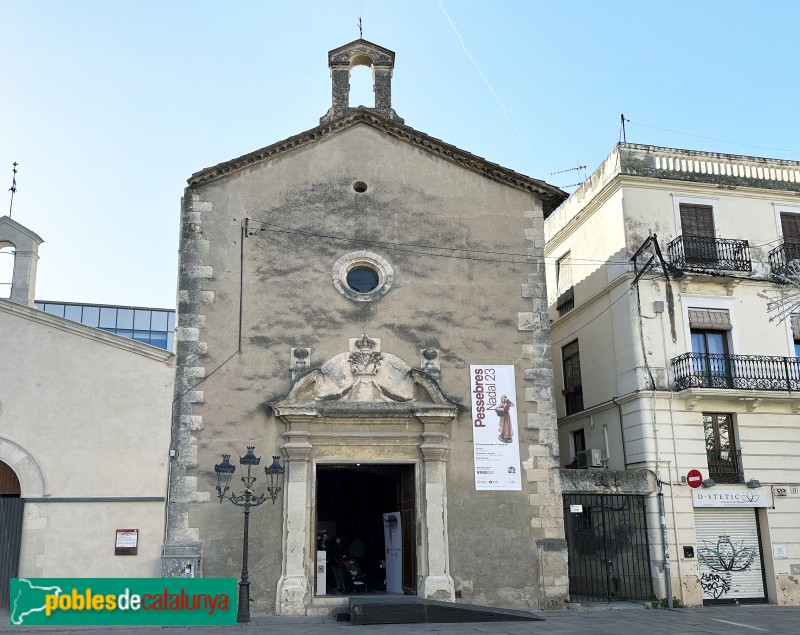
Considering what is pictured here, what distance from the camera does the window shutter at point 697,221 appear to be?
68.0ft

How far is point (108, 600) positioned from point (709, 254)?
1513 centimetres

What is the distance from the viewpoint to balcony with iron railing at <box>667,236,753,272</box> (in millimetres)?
20156

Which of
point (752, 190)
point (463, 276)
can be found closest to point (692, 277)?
point (752, 190)

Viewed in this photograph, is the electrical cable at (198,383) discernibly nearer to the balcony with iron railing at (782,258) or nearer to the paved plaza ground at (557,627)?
the paved plaza ground at (557,627)

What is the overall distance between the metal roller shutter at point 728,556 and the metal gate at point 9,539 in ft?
45.8

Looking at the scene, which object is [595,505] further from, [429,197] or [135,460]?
[135,460]

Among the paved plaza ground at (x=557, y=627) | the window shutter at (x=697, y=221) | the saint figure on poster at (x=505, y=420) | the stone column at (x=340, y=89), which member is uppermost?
the stone column at (x=340, y=89)

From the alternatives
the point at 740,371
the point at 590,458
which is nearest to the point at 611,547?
the point at 590,458

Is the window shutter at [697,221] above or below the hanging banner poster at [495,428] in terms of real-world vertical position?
above

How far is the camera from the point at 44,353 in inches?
660

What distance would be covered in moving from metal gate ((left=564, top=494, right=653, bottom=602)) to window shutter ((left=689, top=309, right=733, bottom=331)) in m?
4.36

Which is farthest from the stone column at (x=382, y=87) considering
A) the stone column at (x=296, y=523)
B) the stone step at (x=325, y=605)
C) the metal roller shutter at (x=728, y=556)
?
the metal roller shutter at (x=728, y=556)

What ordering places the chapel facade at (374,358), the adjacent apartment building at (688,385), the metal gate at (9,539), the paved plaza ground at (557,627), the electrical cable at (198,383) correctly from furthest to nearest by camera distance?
the adjacent apartment building at (688,385)
the electrical cable at (198,383)
the chapel facade at (374,358)
the metal gate at (9,539)
the paved plaza ground at (557,627)

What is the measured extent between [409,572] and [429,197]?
801 cm
